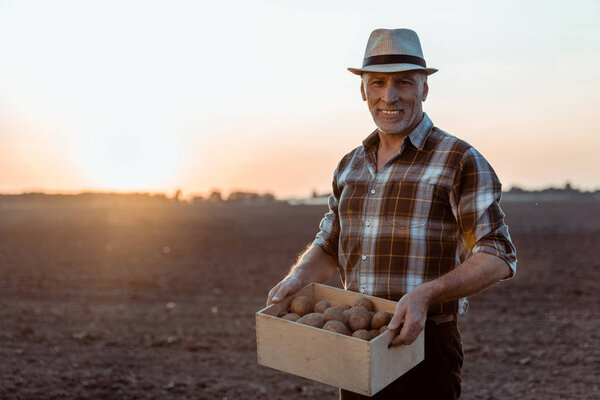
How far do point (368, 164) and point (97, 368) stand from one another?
4793mm

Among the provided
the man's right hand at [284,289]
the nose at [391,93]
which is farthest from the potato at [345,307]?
the nose at [391,93]

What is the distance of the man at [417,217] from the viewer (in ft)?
7.47

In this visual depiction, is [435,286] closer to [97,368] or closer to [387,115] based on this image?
[387,115]

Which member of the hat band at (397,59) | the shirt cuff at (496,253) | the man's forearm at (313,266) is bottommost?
the man's forearm at (313,266)

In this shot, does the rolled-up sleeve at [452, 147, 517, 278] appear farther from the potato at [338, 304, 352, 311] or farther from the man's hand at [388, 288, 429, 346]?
the potato at [338, 304, 352, 311]

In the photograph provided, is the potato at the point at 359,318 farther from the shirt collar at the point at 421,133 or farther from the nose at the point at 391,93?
the nose at the point at 391,93

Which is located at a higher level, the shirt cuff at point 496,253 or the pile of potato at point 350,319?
the shirt cuff at point 496,253

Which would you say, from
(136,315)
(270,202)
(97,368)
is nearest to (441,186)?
(97,368)

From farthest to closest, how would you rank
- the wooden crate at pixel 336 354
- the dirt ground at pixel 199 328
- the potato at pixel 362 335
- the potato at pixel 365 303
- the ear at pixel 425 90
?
the dirt ground at pixel 199 328 → the ear at pixel 425 90 → the potato at pixel 365 303 → the potato at pixel 362 335 → the wooden crate at pixel 336 354

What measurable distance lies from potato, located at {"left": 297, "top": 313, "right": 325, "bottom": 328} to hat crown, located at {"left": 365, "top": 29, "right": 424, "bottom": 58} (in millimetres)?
1113

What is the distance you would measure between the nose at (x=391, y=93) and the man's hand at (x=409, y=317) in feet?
2.68

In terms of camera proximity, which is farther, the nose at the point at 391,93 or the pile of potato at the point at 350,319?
the nose at the point at 391,93

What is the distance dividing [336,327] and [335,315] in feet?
0.37

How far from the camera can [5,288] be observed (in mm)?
10758
